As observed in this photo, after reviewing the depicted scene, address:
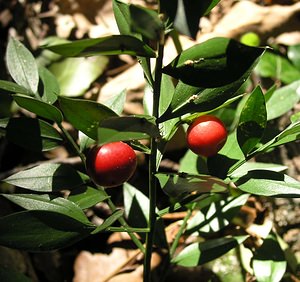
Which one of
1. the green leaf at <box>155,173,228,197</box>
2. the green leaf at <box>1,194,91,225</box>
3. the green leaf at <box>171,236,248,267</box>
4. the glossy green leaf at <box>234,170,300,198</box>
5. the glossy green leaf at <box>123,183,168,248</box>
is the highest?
the green leaf at <box>155,173,228,197</box>

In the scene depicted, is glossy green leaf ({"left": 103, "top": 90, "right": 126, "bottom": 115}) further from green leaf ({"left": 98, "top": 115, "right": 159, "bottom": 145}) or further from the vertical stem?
green leaf ({"left": 98, "top": 115, "right": 159, "bottom": 145})

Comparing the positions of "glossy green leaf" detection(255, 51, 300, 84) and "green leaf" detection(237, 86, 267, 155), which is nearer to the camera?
"green leaf" detection(237, 86, 267, 155)

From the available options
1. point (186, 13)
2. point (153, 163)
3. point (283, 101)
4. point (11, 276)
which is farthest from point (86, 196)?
point (283, 101)

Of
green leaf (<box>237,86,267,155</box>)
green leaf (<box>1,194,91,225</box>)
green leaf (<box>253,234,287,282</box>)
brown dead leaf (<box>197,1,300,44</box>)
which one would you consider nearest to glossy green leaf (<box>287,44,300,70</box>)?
brown dead leaf (<box>197,1,300,44</box>)

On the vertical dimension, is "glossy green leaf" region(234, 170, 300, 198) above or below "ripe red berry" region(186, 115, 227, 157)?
below

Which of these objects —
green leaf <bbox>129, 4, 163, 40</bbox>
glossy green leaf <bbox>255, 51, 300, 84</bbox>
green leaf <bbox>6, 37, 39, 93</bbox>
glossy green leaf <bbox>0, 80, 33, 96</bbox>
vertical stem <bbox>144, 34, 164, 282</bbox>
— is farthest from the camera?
glossy green leaf <bbox>255, 51, 300, 84</bbox>

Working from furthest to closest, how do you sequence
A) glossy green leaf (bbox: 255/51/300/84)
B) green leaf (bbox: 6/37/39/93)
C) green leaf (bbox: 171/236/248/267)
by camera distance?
glossy green leaf (bbox: 255/51/300/84), green leaf (bbox: 171/236/248/267), green leaf (bbox: 6/37/39/93)

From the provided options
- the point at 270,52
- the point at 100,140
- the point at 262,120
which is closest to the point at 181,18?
the point at 100,140

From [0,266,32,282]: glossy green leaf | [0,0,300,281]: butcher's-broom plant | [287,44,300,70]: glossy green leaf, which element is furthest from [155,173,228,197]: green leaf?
[287,44,300,70]: glossy green leaf
